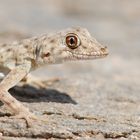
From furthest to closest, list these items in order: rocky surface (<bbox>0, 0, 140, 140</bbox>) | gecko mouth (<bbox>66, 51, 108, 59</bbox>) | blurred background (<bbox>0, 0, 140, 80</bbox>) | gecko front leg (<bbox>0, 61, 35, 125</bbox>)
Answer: blurred background (<bbox>0, 0, 140, 80</bbox>), gecko mouth (<bbox>66, 51, 108, 59</bbox>), gecko front leg (<bbox>0, 61, 35, 125</bbox>), rocky surface (<bbox>0, 0, 140, 140</bbox>)

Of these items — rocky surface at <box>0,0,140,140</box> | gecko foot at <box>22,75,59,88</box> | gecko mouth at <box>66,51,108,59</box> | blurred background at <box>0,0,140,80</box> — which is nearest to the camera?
rocky surface at <box>0,0,140,140</box>

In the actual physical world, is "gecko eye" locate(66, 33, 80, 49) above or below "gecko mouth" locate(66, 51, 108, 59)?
above

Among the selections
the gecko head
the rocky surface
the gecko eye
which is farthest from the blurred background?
the gecko eye

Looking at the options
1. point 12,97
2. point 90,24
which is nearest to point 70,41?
point 12,97

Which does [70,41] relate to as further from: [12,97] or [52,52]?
[12,97]

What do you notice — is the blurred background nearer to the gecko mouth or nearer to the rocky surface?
the rocky surface

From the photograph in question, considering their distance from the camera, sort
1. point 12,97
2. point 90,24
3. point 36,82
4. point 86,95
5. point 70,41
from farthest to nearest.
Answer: point 90,24 → point 36,82 → point 86,95 → point 70,41 → point 12,97

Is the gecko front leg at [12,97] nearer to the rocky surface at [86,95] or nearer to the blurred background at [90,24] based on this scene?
the rocky surface at [86,95]
